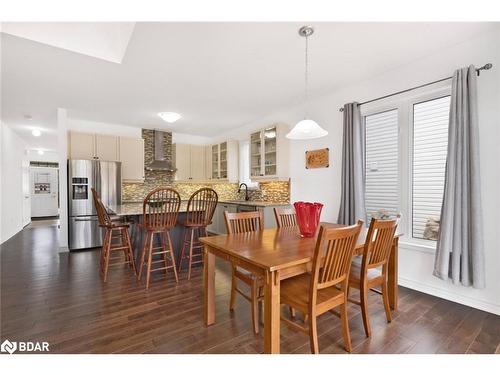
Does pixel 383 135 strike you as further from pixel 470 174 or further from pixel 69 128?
pixel 69 128

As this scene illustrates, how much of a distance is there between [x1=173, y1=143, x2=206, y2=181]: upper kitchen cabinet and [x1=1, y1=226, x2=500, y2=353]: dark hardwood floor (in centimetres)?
353

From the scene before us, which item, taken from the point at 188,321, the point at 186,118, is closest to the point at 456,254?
the point at 188,321

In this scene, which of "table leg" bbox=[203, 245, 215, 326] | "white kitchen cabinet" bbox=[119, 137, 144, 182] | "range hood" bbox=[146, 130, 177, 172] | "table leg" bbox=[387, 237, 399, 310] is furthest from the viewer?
"range hood" bbox=[146, 130, 177, 172]

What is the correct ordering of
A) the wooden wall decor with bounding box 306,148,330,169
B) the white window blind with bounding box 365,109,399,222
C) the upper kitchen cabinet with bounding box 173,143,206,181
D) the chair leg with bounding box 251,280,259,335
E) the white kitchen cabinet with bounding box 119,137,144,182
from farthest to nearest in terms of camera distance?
the upper kitchen cabinet with bounding box 173,143,206,181 < the white kitchen cabinet with bounding box 119,137,144,182 < the wooden wall decor with bounding box 306,148,330,169 < the white window blind with bounding box 365,109,399,222 < the chair leg with bounding box 251,280,259,335

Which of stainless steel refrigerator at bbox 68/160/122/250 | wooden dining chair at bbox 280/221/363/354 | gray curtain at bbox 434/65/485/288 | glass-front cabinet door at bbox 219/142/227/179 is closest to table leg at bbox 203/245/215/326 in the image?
wooden dining chair at bbox 280/221/363/354

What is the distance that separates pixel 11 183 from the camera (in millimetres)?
5777

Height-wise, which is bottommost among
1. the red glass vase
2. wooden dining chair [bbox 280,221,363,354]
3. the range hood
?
wooden dining chair [bbox 280,221,363,354]

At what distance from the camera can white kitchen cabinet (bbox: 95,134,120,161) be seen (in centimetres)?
503

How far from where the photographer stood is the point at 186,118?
17.0 ft

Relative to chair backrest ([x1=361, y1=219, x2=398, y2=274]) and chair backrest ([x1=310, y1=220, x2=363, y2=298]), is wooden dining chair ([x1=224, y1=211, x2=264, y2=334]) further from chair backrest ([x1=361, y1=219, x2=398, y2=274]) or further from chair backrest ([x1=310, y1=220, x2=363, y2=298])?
chair backrest ([x1=361, y1=219, x2=398, y2=274])

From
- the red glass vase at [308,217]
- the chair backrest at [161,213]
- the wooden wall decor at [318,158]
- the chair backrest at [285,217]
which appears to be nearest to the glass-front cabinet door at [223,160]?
the wooden wall decor at [318,158]

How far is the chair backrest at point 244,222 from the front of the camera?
7.97 ft

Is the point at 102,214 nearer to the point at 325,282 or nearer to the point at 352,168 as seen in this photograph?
the point at 325,282

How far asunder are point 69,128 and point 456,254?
6.67m
